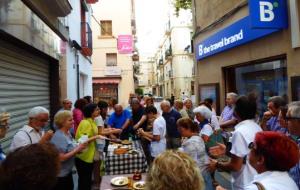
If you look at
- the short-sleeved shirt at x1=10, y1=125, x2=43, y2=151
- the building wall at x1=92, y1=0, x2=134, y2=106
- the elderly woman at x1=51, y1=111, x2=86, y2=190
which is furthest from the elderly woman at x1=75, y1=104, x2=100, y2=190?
the building wall at x1=92, y1=0, x2=134, y2=106

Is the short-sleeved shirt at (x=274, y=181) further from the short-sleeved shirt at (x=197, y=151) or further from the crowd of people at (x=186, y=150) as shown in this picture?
the short-sleeved shirt at (x=197, y=151)

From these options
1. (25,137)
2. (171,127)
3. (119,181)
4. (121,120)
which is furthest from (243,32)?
(25,137)

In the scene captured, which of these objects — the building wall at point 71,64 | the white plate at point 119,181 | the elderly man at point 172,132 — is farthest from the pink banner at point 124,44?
the white plate at point 119,181

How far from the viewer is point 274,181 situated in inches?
93.6

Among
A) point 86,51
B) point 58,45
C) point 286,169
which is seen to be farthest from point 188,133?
point 86,51

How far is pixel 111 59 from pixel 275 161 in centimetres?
2913

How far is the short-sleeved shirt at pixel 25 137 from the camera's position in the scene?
405 cm

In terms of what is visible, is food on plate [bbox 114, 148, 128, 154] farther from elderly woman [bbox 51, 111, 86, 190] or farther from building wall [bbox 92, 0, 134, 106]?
building wall [bbox 92, 0, 134, 106]

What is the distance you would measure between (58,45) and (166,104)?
407 cm

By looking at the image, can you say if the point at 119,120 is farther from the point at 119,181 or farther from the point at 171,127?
the point at 119,181

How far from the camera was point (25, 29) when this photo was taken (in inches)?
255

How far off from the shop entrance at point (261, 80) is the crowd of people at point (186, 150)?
113 cm

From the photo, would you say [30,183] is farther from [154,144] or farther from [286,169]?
[154,144]

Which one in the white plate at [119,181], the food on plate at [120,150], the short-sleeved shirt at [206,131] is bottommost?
the white plate at [119,181]
